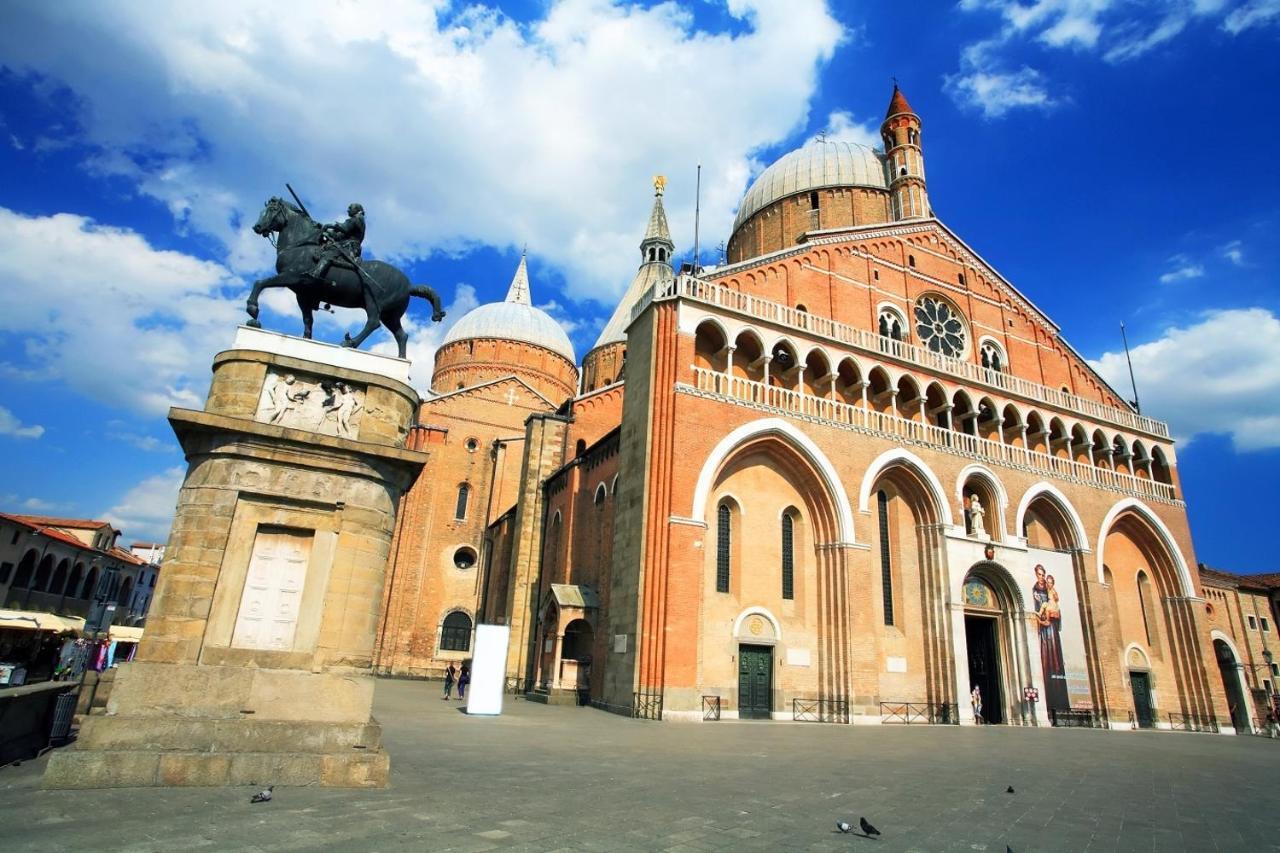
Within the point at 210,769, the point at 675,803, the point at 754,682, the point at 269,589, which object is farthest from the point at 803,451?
the point at 210,769

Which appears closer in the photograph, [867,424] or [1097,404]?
[867,424]

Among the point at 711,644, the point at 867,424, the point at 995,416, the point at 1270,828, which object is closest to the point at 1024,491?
the point at 995,416

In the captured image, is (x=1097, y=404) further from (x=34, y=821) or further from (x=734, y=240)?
(x=34, y=821)

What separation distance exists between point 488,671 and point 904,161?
29.6m

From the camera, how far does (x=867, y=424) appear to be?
2200 centimetres

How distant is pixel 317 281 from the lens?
7.85 m

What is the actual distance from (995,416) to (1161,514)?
899 cm

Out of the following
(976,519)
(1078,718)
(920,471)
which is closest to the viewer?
(920,471)

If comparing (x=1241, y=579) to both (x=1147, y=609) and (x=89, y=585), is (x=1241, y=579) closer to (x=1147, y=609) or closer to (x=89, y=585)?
(x=1147, y=609)

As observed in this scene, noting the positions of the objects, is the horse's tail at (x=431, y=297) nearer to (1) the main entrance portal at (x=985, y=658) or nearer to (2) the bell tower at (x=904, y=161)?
(1) the main entrance portal at (x=985, y=658)

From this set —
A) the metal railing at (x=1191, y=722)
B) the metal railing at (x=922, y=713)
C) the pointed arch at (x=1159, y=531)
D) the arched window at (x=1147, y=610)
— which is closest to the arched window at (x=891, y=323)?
the pointed arch at (x=1159, y=531)

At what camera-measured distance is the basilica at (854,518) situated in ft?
61.5

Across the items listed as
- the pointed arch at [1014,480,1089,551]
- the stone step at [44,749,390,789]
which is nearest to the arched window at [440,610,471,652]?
the pointed arch at [1014,480,1089,551]

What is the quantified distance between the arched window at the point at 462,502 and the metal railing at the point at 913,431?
19.9 metres
